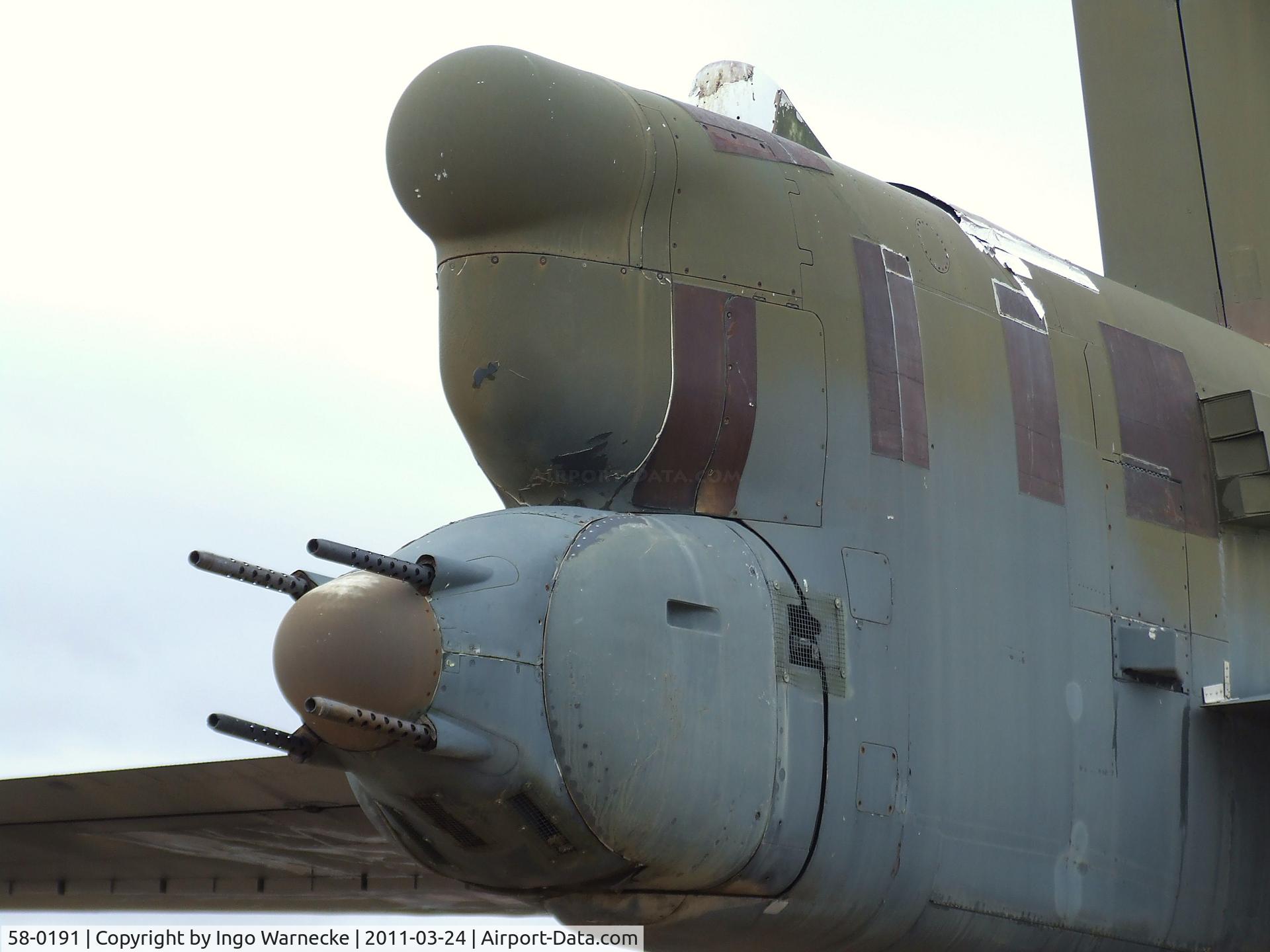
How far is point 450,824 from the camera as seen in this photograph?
14.5 feet

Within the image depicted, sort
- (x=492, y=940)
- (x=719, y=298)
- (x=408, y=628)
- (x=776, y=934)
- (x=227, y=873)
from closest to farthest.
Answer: (x=408, y=628) < (x=776, y=934) < (x=719, y=298) < (x=492, y=940) < (x=227, y=873)

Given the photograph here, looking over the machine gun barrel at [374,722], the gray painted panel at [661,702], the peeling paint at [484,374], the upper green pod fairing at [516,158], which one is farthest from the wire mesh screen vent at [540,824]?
the upper green pod fairing at [516,158]

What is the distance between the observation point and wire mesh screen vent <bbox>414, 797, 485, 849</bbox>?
14.4 ft

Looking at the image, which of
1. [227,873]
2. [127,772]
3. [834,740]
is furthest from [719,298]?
[227,873]

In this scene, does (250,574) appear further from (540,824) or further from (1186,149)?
(1186,149)

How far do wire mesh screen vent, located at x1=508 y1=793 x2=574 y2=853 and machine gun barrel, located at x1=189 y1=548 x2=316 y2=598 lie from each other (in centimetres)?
86

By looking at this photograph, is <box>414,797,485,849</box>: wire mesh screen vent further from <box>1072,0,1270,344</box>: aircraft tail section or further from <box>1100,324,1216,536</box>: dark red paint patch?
<box>1072,0,1270,344</box>: aircraft tail section

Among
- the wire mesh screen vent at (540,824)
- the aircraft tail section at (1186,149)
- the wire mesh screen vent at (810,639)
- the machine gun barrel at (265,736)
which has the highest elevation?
the aircraft tail section at (1186,149)

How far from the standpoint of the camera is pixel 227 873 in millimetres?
9680

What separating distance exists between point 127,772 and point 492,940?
7.50 feet

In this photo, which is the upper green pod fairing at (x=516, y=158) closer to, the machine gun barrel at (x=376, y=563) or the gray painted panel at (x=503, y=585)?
the gray painted panel at (x=503, y=585)

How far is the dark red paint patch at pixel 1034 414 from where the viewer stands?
19.0 feet

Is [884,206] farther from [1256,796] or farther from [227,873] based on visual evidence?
[227,873]

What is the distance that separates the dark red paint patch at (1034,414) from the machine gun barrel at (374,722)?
2.60m
